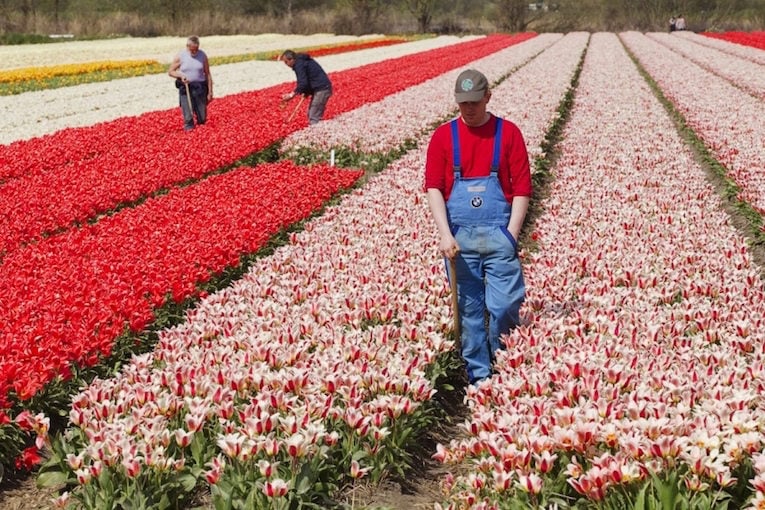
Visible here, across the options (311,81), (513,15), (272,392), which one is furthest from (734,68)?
(513,15)

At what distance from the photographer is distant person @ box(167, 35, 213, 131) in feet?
57.7

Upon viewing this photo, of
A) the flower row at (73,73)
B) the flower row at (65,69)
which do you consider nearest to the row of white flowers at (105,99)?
the flower row at (73,73)

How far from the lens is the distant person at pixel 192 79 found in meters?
17.6

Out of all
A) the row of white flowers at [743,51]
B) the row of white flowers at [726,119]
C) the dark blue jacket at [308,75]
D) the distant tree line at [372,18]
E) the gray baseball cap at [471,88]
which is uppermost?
the distant tree line at [372,18]

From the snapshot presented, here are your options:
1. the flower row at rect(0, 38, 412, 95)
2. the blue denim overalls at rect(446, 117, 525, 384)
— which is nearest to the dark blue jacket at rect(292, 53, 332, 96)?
the blue denim overalls at rect(446, 117, 525, 384)

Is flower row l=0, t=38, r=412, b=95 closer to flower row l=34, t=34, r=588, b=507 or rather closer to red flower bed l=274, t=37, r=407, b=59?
red flower bed l=274, t=37, r=407, b=59

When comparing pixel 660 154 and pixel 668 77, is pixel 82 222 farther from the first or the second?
pixel 668 77

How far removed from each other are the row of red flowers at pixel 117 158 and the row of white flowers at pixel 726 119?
9.06 meters

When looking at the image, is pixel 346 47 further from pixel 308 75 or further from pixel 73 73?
pixel 308 75

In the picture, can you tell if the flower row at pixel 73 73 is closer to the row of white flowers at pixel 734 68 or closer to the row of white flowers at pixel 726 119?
the row of white flowers at pixel 726 119

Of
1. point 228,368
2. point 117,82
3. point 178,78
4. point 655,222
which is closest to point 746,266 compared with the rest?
point 655,222

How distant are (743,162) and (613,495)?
11.2 metres

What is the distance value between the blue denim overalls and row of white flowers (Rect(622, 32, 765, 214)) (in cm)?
613

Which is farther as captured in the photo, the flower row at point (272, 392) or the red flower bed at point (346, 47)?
the red flower bed at point (346, 47)
